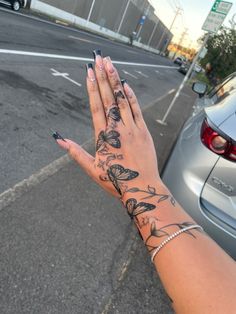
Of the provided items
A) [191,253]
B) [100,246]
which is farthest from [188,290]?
[100,246]

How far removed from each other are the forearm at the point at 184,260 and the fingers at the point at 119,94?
1.02 ft

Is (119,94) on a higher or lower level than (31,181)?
higher

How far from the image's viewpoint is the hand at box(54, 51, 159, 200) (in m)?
1.46

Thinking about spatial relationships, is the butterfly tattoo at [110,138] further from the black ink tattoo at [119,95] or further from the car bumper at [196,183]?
the car bumper at [196,183]

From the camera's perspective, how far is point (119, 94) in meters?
1.49

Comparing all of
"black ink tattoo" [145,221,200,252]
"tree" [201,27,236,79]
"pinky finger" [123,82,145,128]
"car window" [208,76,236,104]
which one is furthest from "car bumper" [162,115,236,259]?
"tree" [201,27,236,79]

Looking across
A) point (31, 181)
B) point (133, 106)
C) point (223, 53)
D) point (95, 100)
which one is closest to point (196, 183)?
point (133, 106)

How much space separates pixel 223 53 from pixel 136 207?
61.6ft

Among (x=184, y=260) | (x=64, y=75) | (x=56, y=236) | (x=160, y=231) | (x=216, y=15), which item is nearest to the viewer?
(x=184, y=260)

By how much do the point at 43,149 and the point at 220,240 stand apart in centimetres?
236

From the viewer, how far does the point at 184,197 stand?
264 centimetres

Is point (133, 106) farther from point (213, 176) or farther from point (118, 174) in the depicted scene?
point (213, 176)

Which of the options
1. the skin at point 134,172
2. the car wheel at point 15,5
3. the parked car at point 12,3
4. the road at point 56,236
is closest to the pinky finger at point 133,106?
the skin at point 134,172

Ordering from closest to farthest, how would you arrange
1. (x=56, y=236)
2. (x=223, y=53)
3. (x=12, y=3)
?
(x=56, y=236), (x=12, y=3), (x=223, y=53)
